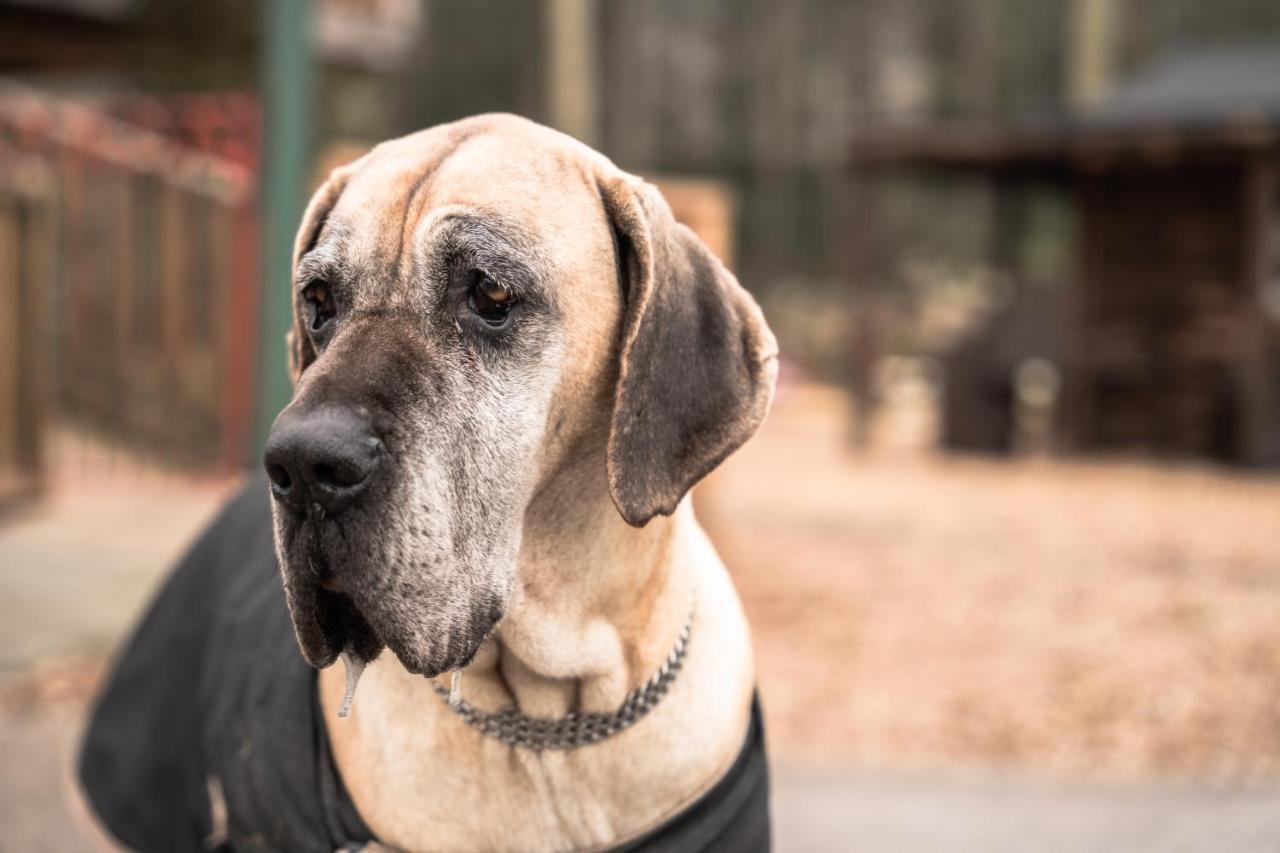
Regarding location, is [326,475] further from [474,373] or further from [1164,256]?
[1164,256]

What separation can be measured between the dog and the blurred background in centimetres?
131

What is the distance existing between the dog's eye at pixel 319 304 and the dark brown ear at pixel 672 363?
0.49m

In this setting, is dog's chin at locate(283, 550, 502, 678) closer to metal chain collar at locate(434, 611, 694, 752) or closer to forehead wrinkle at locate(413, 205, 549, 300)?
metal chain collar at locate(434, 611, 694, 752)

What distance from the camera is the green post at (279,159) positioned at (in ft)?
16.0

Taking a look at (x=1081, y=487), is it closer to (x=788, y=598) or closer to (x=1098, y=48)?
(x=788, y=598)

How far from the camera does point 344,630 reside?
194cm

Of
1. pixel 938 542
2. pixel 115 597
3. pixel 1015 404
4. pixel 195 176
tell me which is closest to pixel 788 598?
pixel 938 542

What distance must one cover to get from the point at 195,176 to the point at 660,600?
660 cm

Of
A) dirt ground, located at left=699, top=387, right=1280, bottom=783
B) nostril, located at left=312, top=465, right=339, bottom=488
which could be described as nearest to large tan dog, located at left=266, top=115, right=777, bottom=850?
nostril, located at left=312, top=465, right=339, bottom=488

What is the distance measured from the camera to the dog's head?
183 centimetres

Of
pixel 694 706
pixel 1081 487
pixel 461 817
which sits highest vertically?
pixel 694 706

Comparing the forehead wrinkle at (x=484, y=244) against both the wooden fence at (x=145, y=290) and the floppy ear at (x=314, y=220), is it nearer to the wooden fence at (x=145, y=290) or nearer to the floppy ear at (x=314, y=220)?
the floppy ear at (x=314, y=220)

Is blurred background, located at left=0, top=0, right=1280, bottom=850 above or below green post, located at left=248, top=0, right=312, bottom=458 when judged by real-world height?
below

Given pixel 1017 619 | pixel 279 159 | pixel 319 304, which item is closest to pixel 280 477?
pixel 319 304
